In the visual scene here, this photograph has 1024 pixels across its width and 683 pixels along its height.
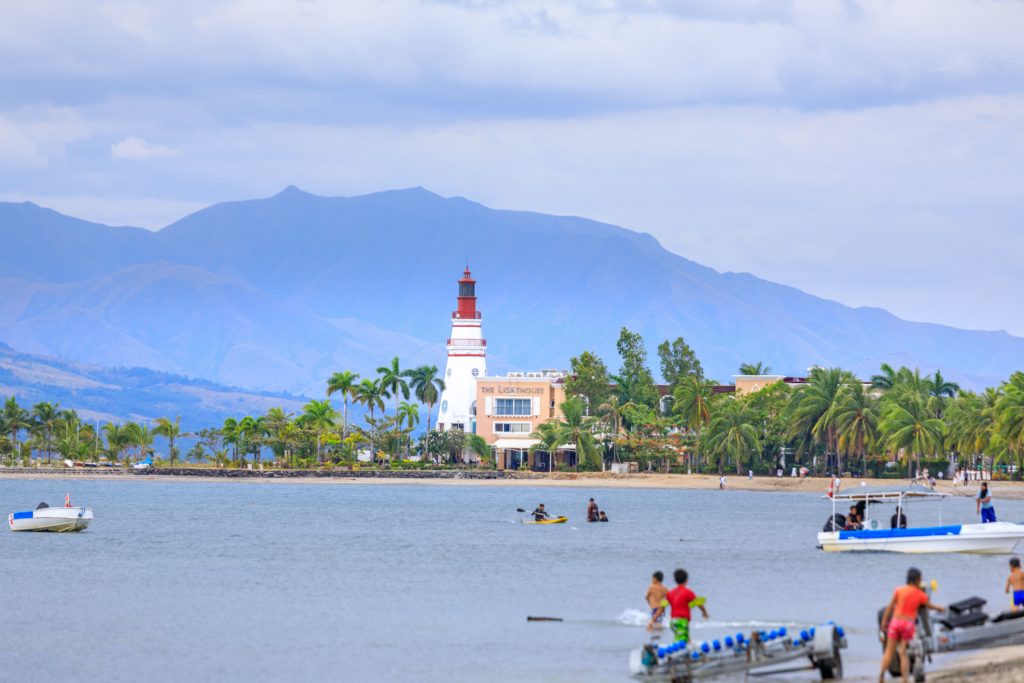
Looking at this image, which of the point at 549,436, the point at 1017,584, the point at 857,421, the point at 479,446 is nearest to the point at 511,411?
the point at 479,446

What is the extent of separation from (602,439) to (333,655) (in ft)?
346

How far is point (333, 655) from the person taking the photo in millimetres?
40938

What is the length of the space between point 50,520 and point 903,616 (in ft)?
198

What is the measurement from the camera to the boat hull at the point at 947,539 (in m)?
59.5

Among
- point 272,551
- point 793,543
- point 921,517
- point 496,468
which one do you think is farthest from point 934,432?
point 272,551

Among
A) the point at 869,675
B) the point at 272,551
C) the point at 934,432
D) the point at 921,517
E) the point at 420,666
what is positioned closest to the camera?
the point at 869,675

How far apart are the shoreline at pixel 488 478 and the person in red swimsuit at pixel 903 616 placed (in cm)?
8753

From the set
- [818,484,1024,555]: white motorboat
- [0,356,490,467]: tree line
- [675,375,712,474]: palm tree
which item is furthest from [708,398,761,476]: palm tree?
[818,484,1024,555]: white motorboat

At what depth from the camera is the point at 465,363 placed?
15338 centimetres

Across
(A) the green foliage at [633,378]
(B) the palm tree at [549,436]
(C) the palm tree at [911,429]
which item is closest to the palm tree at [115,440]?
(B) the palm tree at [549,436]

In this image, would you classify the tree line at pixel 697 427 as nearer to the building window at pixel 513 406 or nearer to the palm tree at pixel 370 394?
the palm tree at pixel 370 394

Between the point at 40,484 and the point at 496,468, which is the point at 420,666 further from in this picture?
the point at 40,484

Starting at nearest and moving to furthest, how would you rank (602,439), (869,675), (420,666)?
(869,675)
(420,666)
(602,439)

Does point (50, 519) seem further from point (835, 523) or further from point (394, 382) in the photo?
point (394, 382)
